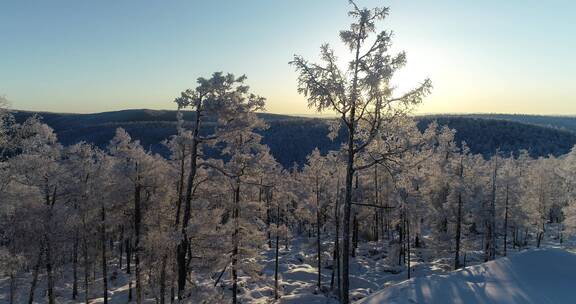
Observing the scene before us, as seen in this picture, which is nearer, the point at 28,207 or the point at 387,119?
the point at 387,119

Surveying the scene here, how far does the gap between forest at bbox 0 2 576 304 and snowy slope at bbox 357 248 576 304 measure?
8.62 ft

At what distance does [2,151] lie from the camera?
15.5 meters

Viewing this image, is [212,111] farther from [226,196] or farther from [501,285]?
[501,285]

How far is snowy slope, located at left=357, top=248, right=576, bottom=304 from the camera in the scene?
9445mm

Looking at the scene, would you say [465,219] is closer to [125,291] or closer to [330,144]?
[125,291]

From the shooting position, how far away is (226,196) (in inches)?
773

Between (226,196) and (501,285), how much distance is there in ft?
40.9

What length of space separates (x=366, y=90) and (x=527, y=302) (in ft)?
21.3

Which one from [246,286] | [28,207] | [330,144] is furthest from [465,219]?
[330,144]

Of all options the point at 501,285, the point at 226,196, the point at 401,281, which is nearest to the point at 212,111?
the point at 226,196

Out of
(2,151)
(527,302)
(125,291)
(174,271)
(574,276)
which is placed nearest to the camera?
(527,302)

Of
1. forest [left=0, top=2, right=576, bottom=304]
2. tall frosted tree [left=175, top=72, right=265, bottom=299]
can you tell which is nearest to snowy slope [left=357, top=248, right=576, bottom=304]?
forest [left=0, top=2, right=576, bottom=304]

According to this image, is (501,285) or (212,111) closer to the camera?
(501,285)

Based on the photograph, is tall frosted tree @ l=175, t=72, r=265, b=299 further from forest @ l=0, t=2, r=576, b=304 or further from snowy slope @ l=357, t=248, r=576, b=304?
snowy slope @ l=357, t=248, r=576, b=304
